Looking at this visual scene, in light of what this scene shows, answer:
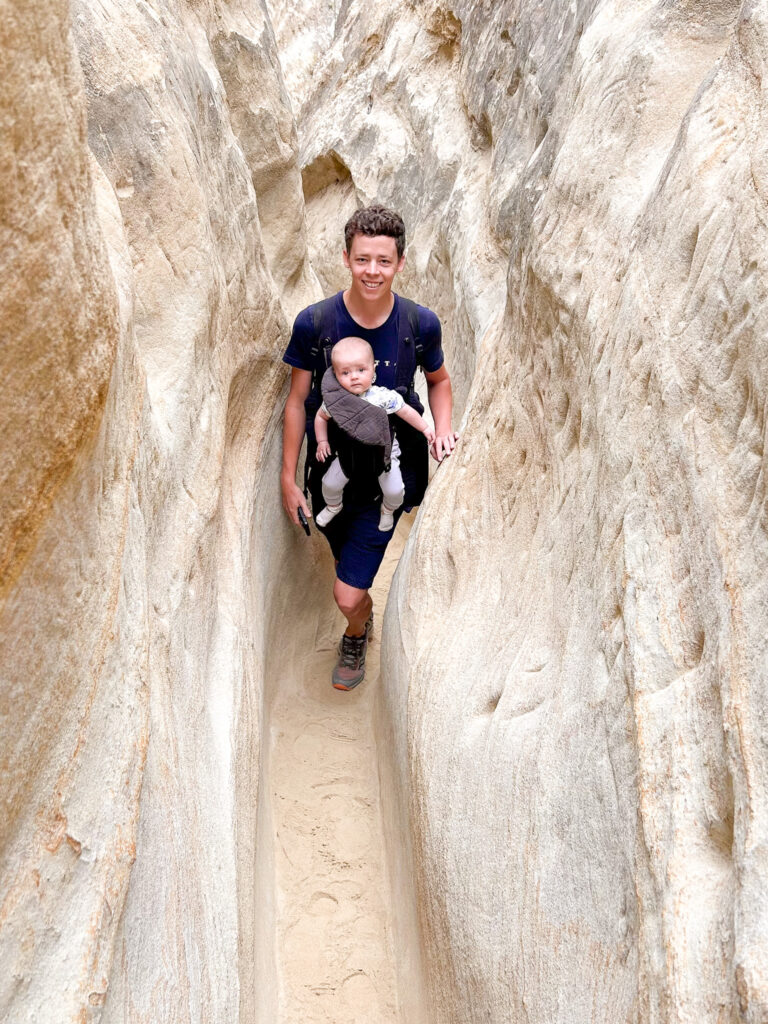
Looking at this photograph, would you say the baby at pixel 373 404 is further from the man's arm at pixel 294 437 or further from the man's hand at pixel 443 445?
the man's arm at pixel 294 437

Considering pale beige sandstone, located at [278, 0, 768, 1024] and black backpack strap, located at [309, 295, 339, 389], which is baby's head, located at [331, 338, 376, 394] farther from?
pale beige sandstone, located at [278, 0, 768, 1024]

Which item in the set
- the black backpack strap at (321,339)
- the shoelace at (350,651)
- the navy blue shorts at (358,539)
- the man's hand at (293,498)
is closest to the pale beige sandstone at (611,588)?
the navy blue shorts at (358,539)

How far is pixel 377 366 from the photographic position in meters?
3.40

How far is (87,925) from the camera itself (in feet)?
5.50

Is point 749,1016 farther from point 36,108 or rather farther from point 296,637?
point 296,637

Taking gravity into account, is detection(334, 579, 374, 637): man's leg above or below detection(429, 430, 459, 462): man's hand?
below

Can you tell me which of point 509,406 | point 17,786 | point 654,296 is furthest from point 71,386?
point 509,406

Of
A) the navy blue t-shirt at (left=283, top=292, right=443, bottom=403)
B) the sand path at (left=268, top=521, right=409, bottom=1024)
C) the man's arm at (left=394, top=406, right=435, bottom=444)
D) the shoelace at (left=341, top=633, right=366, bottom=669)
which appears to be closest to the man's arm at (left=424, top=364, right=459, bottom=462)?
the navy blue t-shirt at (left=283, top=292, right=443, bottom=403)

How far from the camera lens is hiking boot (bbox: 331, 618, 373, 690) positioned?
4094 millimetres

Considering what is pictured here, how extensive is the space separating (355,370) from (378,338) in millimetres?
227

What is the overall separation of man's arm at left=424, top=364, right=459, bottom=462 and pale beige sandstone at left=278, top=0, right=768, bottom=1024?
0.30ft

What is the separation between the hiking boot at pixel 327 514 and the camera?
3.68 m

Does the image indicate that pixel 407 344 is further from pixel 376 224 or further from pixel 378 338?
pixel 376 224

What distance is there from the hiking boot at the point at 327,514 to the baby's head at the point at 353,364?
619 millimetres
